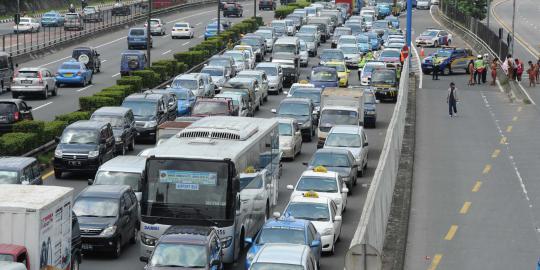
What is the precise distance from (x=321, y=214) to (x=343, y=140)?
11.9 metres

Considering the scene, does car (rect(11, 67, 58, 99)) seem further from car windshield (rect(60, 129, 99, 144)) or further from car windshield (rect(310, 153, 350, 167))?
car windshield (rect(310, 153, 350, 167))

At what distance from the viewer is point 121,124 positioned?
44531 millimetres


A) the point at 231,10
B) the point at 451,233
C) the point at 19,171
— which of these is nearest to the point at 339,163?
the point at 451,233

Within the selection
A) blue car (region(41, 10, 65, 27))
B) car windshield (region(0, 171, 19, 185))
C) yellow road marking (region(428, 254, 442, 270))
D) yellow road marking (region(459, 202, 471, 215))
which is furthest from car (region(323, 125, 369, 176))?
blue car (region(41, 10, 65, 27))

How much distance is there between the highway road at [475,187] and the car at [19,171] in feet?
34.1

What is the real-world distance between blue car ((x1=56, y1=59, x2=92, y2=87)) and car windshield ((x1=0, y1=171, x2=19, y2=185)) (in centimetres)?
3187

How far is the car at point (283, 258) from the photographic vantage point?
2352cm

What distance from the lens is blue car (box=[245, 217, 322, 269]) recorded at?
27.3m

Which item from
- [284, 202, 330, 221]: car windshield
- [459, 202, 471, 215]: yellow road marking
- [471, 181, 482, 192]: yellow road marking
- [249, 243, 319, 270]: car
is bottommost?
[471, 181, 482, 192]: yellow road marking

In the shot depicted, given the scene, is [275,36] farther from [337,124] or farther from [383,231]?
[383,231]

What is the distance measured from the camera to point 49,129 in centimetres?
4434

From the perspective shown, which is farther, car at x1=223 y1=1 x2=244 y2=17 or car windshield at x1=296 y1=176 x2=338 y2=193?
car at x1=223 y1=1 x2=244 y2=17

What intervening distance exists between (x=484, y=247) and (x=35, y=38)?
201 feet

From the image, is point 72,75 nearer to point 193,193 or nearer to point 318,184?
point 318,184
